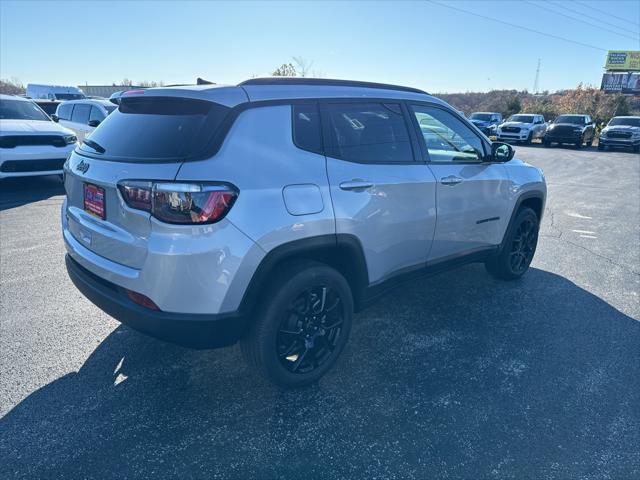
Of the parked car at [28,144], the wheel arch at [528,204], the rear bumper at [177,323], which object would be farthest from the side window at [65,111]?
the wheel arch at [528,204]

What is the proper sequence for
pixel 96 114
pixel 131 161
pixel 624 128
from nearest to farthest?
pixel 131 161 → pixel 96 114 → pixel 624 128

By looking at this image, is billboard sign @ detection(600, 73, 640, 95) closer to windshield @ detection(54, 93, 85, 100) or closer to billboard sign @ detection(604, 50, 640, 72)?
billboard sign @ detection(604, 50, 640, 72)

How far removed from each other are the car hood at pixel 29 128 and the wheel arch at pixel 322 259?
740 centimetres

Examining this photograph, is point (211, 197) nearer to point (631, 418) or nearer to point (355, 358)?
point (355, 358)

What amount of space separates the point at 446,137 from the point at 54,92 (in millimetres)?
25404

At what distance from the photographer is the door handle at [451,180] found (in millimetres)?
3559

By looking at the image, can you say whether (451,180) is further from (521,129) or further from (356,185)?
(521,129)

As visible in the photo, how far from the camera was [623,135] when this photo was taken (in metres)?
22.5

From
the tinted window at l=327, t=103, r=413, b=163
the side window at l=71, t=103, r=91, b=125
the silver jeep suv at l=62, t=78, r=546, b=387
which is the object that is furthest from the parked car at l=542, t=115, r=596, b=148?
the tinted window at l=327, t=103, r=413, b=163

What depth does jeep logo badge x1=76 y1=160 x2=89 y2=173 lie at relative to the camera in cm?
274

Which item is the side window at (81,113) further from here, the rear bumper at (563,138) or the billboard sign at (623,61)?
the billboard sign at (623,61)

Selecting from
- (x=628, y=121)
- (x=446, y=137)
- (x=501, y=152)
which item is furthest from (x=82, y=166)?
(x=628, y=121)

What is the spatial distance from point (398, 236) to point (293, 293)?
1.00 metres

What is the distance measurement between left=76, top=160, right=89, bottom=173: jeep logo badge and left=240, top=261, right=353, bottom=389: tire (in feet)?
4.45
